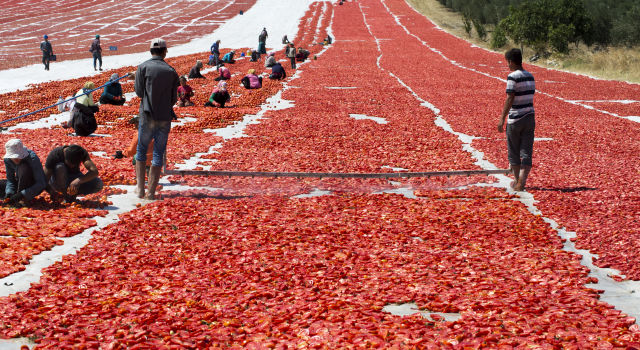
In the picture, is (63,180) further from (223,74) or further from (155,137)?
(223,74)

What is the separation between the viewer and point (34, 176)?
32.0 ft

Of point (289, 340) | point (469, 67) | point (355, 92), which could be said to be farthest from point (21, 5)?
point (289, 340)

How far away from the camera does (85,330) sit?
5.49 m

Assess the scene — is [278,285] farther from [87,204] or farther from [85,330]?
[87,204]

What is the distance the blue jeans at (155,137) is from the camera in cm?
1017

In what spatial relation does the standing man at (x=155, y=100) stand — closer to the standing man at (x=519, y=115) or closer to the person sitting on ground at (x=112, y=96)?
the standing man at (x=519, y=115)

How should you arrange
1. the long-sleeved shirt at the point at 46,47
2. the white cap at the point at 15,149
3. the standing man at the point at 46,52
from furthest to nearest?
the standing man at the point at 46,52 → the long-sleeved shirt at the point at 46,47 → the white cap at the point at 15,149

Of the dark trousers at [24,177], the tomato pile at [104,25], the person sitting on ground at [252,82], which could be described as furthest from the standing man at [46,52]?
the dark trousers at [24,177]

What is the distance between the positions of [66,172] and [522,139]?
326 inches

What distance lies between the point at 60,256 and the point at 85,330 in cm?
254

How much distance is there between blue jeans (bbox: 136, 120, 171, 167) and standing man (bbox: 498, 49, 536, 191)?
6.07 m

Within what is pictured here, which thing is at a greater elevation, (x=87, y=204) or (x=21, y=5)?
(x=21, y=5)

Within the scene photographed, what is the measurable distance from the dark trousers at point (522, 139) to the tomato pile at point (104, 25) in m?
36.2

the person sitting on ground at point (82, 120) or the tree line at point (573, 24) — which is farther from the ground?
the tree line at point (573, 24)
